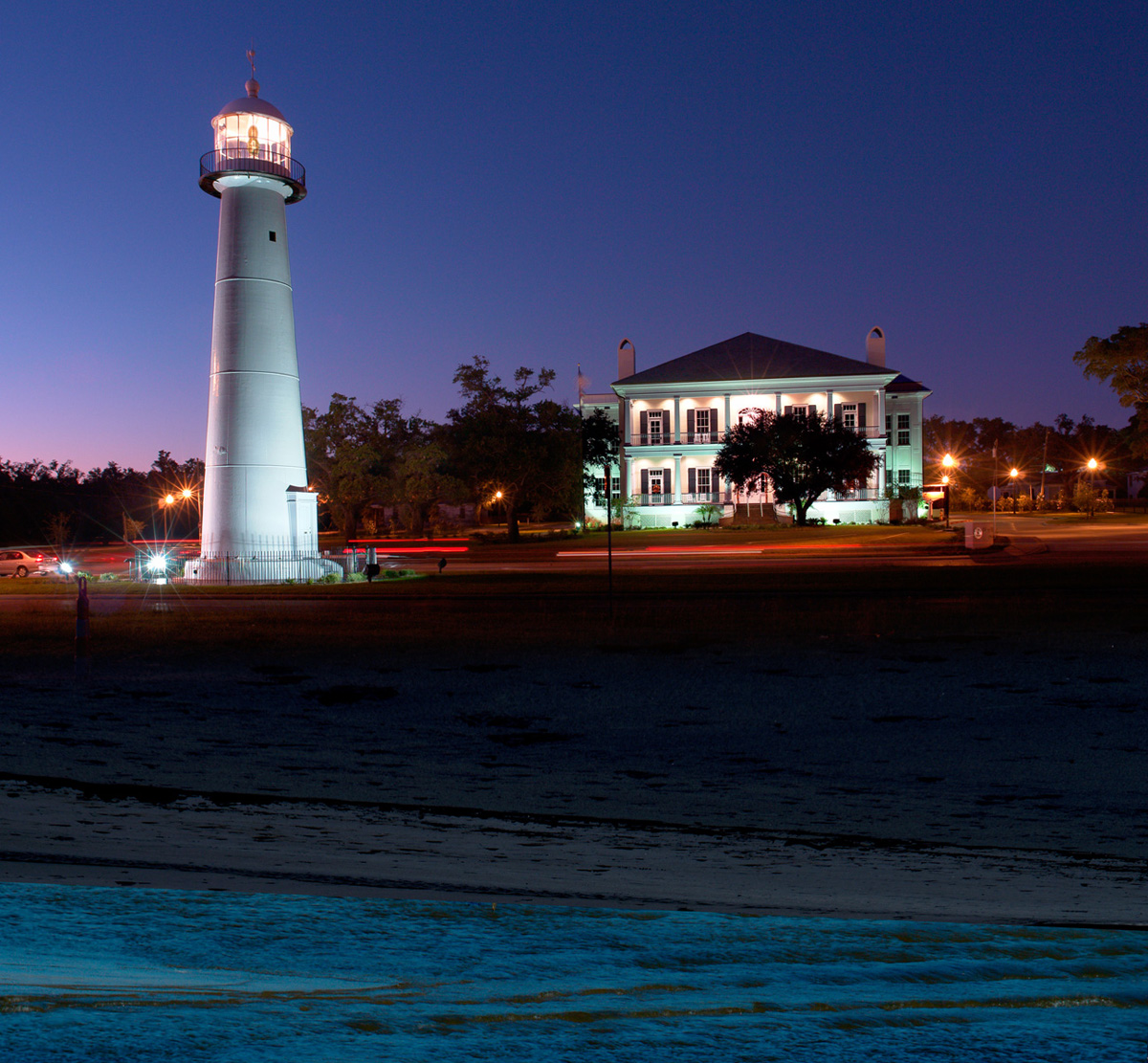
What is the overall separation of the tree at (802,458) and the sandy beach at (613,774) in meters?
41.8

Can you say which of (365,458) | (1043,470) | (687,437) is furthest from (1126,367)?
(1043,470)

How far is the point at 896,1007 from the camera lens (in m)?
2.31

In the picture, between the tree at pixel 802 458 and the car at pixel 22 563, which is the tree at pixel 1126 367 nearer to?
the tree at pixel 802 458

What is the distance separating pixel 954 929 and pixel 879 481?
6977cm

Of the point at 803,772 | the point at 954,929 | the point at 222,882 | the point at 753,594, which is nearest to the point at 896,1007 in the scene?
the point at 954,929

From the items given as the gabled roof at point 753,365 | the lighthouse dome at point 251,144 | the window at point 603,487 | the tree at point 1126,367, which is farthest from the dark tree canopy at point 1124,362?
the lighthouse dome at point 251,144

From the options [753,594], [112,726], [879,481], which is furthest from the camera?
[879,481]

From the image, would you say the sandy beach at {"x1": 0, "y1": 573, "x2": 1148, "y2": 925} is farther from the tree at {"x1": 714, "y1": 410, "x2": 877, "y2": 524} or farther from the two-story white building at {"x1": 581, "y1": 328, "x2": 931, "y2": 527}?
the two-story white building at {"x1": 581, "y1": 328, "x2": 931, "y2": 527}

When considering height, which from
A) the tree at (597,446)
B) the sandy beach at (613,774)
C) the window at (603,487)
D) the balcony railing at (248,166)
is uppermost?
the balcony railing at (248,166)

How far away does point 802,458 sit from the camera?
56.6m

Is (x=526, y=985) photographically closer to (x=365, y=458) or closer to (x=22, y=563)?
(x=22, y=563)

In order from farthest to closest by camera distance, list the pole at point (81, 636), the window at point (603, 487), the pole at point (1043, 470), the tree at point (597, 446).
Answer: the pole at point (1043, 470), the tree at point (597, 446), the window at point (603, 487), the pole at point (81, 636)

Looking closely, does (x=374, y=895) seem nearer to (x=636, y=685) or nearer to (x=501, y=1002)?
(x=501, y=1002)

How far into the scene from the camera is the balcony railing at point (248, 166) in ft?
96.9
